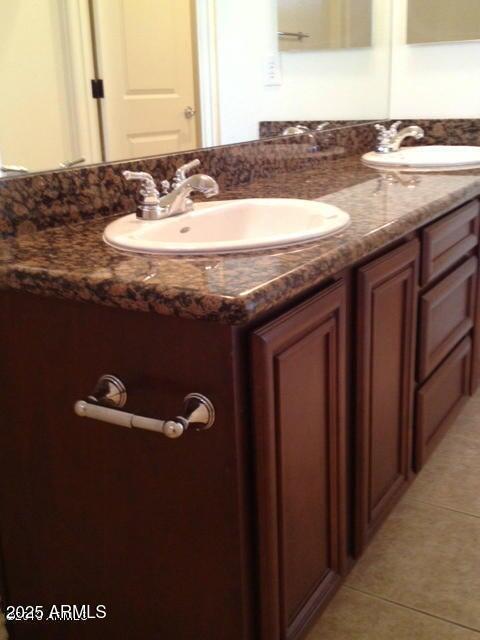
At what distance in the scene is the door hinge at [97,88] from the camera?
51.1 inches

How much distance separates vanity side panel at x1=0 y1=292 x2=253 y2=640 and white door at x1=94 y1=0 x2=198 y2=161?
0.50 m

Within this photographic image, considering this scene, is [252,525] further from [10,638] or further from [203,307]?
[10,638]

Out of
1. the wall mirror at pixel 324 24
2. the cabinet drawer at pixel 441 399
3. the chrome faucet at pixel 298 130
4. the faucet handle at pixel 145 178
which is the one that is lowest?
the cabinet drawer at pixel 441 399

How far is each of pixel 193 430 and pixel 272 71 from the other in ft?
4.80

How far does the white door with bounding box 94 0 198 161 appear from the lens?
1332mm

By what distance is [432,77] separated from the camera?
8.66ft

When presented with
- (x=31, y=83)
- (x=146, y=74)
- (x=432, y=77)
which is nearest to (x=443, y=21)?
(x=432, y=77)

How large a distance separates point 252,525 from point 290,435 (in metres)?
0.14

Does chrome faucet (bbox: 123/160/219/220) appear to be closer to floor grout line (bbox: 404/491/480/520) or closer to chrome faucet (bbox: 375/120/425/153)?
floor grout line (bbox: 404/491/480/520)

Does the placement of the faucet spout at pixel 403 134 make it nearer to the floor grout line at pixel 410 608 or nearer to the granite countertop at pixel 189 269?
the granite countertop at pixel 189 269

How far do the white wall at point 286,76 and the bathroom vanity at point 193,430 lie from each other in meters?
0.63

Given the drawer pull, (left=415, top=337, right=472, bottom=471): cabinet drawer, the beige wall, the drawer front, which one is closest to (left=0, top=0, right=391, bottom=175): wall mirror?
the beige wall

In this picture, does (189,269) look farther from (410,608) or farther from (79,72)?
(410,608)

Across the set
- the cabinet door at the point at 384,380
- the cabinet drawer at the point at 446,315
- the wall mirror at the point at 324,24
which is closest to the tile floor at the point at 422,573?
the cabinet door at the point at 384,380
